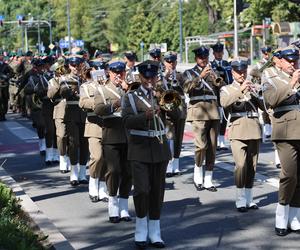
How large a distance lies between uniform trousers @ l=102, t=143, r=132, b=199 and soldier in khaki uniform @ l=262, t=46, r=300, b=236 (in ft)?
6.06

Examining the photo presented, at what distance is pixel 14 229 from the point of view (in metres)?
6.65

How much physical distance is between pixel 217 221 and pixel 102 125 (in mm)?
1967

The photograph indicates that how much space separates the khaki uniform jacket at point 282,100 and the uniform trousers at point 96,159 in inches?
106

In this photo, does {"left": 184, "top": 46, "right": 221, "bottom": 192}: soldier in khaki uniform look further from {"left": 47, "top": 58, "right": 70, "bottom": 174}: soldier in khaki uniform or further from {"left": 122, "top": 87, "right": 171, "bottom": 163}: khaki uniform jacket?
{"left": 122, "top": 87, "right": 171, "bottom": 163}: khaki uniform jacket

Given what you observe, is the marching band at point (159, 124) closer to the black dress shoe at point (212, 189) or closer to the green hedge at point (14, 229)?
the black dress shoe at point (212, 189)

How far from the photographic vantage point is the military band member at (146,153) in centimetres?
657

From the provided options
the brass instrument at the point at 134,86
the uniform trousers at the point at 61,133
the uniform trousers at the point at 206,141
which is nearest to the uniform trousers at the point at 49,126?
the uniform trousers at the point at 61,133

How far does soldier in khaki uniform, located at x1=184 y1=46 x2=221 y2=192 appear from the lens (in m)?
9.44

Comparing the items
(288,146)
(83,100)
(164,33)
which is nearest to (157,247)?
(288,146)

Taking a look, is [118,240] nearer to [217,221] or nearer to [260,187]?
[217,221]

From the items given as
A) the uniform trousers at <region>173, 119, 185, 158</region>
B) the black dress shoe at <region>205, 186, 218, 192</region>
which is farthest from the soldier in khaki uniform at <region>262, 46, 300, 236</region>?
the uniform trousers at <region>173, 119, 185, 158</region>

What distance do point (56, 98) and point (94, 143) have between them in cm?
240

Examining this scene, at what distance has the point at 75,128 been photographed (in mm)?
10102

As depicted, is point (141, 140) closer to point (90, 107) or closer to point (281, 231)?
point (281, 231)
